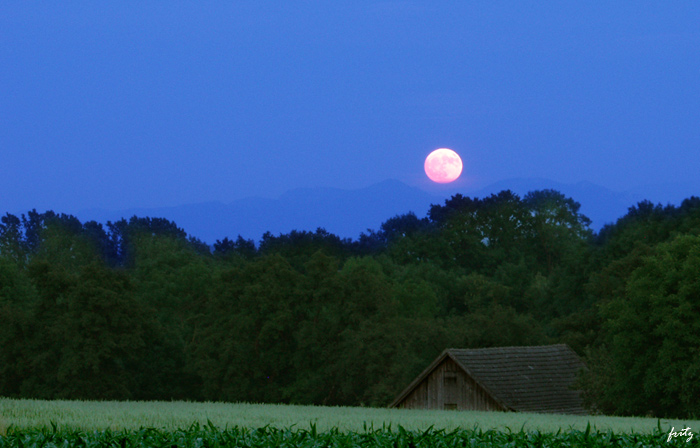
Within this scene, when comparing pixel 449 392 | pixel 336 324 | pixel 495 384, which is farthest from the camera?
pixel 336 324

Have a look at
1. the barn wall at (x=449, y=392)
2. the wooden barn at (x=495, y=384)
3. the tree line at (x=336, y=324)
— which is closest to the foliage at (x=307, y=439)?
the tree line at (x=336, y=324)

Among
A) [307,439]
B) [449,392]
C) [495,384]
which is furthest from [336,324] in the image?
[307,439]

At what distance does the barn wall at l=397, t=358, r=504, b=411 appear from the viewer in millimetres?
50594

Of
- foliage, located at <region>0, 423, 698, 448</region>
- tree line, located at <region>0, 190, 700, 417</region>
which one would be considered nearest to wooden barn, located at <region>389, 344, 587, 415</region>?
tree line, located at <region>0, 190, 700, 417</region>

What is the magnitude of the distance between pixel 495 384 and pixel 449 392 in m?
2.89

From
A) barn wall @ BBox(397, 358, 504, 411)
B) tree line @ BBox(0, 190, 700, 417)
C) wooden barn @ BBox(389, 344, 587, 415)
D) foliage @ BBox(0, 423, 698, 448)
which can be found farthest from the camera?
barn wall @ BBox(397, 358, 504, 411)

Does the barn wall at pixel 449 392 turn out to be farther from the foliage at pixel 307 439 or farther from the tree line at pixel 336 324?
the foliage at pixel 307 439

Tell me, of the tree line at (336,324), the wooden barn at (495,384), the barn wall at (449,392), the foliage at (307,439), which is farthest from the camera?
the barn wall at (449,392)

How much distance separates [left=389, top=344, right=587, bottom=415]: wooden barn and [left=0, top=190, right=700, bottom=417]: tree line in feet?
10.1

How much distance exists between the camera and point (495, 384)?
5050cm

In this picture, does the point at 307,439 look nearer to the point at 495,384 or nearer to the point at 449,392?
the point at 495,384

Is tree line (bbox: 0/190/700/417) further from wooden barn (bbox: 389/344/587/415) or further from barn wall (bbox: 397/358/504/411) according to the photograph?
barn wall (bbox: 397/358/504/411)

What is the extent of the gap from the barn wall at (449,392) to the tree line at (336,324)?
19.3 feet

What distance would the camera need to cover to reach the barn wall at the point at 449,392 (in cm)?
5059
